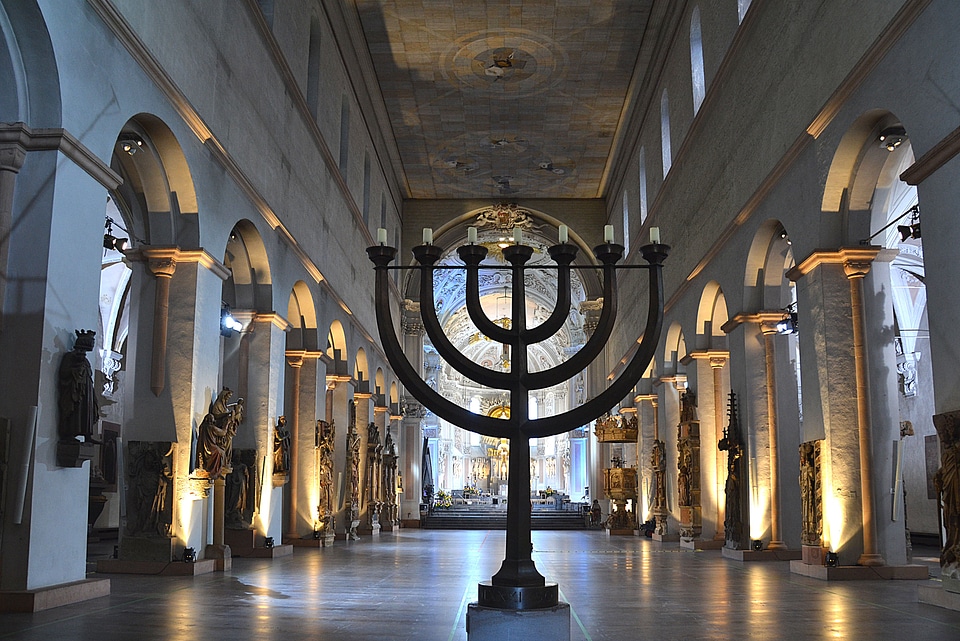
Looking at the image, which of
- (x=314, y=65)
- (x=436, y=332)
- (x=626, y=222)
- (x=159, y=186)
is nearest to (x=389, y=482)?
(x=626, y=222)

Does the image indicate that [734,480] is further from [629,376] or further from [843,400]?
[629,376]

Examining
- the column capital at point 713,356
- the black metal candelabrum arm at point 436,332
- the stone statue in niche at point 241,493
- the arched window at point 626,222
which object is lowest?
the stone statue in niche at point 241,493

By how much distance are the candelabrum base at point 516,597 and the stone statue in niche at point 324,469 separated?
13.0 metres

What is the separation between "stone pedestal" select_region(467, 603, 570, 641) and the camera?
616cm

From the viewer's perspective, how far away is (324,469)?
787 inches

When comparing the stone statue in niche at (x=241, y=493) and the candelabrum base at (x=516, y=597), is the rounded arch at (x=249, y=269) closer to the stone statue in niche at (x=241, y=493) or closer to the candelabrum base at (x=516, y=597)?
the stone statue in niche at (x=241, y=493)

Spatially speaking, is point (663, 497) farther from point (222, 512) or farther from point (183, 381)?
point (183, 381)

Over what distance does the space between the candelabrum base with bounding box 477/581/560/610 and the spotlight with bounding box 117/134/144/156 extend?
7.35 m

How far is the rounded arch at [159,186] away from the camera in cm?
1128

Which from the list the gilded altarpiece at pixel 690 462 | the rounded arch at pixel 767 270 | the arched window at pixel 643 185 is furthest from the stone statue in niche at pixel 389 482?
the rounded arch at pixel 767 270

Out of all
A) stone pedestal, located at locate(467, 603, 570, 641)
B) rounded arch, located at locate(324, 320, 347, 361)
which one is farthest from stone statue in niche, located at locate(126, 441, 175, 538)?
rounded arch, located at locate(324, 320, 347, 361)

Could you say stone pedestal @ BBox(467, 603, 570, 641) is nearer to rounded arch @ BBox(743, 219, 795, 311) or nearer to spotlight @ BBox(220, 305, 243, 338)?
rounded arch @ BBox(743, 219, 795, 311)

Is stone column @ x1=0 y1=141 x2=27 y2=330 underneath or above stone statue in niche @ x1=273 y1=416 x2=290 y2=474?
above

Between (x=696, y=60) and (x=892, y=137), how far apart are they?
28.4 feet
